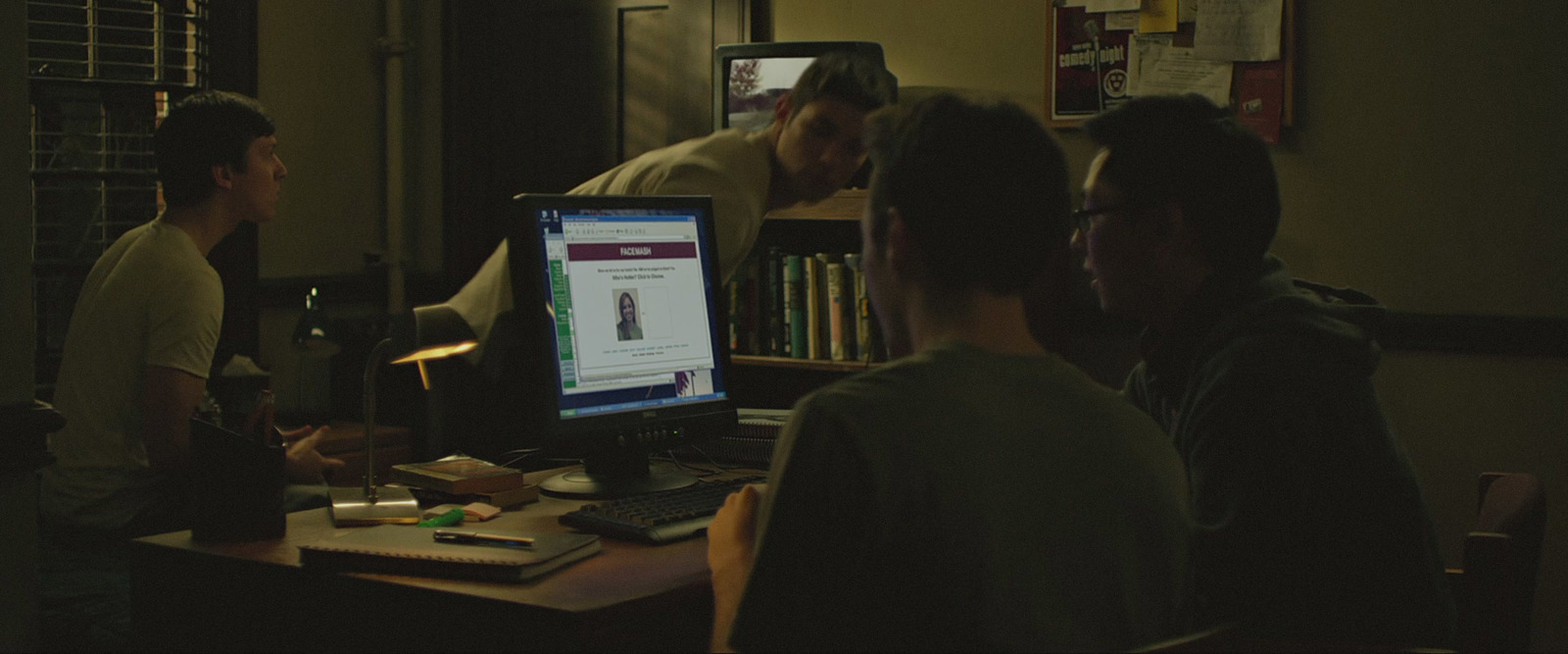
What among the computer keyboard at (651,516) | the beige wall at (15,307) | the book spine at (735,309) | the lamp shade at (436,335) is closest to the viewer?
the computer keyboard at (651,516)

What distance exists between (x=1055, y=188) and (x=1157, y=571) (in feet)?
1.15

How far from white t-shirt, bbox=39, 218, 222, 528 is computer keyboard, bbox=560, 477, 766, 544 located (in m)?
1.11

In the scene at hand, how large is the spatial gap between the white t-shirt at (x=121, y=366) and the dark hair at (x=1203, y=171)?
6.10ft

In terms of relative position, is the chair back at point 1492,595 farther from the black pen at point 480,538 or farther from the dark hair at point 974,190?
the black pen at point 480,538

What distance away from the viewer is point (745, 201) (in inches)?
106

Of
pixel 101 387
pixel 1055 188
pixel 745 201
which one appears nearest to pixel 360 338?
pixel 101 387

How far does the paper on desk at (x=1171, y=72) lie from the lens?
12.0 feet

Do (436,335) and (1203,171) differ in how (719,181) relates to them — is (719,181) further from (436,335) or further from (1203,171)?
(1203,171)

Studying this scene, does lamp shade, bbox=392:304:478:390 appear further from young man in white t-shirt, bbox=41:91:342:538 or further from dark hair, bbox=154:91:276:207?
dark hair, bbox=154:91:276:207

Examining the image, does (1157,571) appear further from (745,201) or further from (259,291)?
(259,291)

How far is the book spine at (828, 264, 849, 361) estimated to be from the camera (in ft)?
12.6

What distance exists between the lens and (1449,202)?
346 cm

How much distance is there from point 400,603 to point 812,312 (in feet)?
7.69

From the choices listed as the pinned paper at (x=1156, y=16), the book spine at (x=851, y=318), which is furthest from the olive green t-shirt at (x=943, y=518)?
the pinned paper at (x=1156, y=16)
